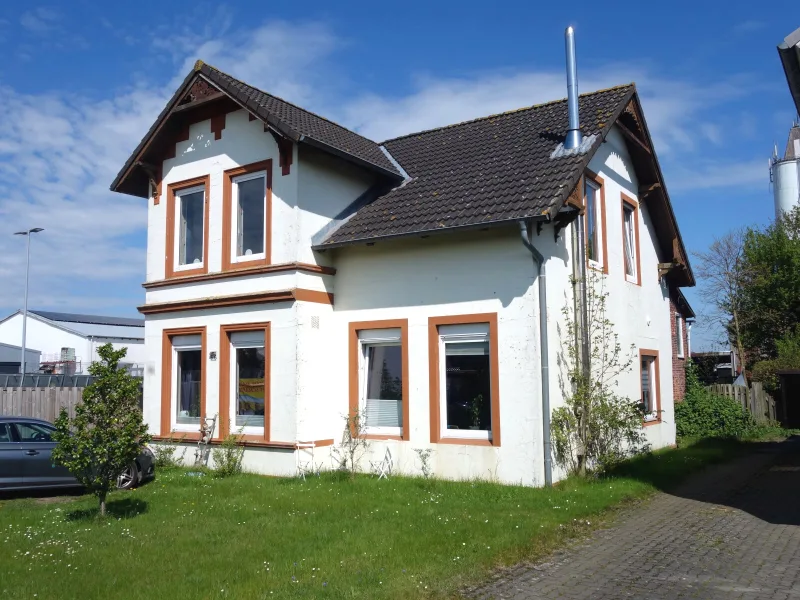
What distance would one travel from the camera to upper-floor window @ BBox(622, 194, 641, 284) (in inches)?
618

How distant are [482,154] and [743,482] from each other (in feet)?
24.9

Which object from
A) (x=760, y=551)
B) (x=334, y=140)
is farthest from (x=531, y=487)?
(x=334, y=140)

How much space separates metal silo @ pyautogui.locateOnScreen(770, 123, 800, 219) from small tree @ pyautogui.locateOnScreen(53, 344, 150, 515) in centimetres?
5870

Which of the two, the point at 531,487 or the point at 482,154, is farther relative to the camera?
the point at 482,154

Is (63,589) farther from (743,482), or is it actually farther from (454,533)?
(743,482)

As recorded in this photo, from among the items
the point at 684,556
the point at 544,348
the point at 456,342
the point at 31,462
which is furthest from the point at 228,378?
the point at 684,556

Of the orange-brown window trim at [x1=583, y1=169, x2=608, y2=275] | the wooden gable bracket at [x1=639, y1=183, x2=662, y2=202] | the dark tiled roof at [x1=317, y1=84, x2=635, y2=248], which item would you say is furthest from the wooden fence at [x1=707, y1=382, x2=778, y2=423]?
the dark tiled roof at [x1=317, y1=84, x2=635, y2=248]

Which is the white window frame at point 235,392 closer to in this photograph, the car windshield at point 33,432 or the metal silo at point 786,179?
the car windshield at point 33,432

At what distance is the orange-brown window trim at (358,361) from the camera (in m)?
12.2

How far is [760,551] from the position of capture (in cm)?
782

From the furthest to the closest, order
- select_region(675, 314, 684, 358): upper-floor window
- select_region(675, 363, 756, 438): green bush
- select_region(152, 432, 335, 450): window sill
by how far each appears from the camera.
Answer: select_region(675, 314, 684, 358): upper-floor window < select_region(675, 363, 756, 438): green bush < select_region(152, 432, 335, 450): window sill

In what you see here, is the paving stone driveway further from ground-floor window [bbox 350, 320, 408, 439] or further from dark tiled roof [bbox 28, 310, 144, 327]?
dark tiled roof [bbox 28, 310, 144, 327]

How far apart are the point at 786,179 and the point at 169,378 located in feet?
190

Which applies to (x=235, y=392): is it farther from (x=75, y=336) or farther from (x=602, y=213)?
(x=75, y=336)
